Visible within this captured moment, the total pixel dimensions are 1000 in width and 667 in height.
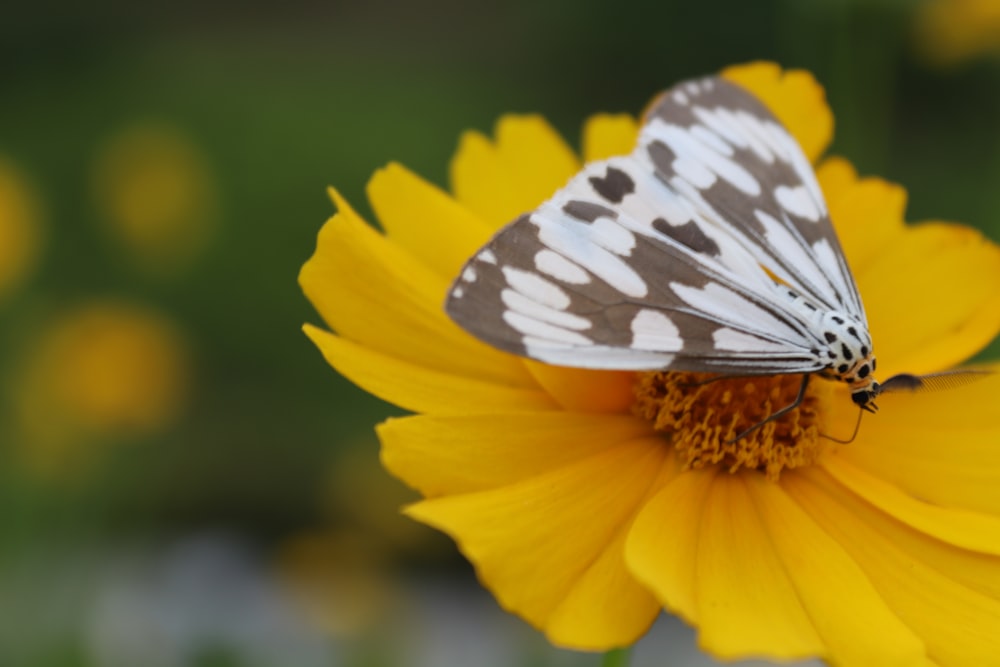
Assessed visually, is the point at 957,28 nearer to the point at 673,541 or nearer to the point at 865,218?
the point at 865,218

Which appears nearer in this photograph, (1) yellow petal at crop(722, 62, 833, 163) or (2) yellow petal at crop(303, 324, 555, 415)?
(2) yellow petal at crop(303, 324, 555, 415)

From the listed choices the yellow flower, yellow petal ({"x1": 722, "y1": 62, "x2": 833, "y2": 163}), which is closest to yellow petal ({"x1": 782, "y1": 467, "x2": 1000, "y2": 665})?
the yellow flower

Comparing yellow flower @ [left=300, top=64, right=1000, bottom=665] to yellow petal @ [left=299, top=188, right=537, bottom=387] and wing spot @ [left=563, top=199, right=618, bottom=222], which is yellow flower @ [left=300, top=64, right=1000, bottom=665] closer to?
yellow petal @ [left=299, top=188, right=537, bottom=387]

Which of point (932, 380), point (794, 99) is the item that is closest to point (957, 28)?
point (794, 99)

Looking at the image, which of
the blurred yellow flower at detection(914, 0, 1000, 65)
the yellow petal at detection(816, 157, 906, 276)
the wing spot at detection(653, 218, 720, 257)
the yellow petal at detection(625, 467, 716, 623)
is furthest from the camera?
the blurred yellow flower at detection(914, 0, 1000, 65)

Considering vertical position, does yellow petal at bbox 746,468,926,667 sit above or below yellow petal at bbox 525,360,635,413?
below

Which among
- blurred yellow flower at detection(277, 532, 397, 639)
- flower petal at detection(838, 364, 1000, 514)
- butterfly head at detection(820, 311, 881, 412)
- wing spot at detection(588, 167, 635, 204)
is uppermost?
wing spot at detection(588, 167, 635, 204)

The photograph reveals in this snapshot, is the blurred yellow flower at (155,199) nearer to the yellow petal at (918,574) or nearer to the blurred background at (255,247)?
the blurred background at (255,247)

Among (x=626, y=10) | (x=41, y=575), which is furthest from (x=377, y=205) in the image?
(x=626, y=10)
